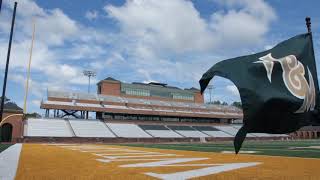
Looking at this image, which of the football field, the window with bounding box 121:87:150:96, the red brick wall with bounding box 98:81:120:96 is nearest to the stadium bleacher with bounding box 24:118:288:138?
the window with bounding box 121:87:150:96

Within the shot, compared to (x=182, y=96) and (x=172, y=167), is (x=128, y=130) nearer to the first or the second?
(x=182, y=96)

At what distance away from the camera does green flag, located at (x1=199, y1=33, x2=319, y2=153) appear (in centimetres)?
421

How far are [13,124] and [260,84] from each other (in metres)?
47.0

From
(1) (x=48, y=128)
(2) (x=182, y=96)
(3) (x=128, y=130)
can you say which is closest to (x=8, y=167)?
(1) (x=48, y=128)

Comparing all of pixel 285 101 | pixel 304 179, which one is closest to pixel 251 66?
pixel 285 101

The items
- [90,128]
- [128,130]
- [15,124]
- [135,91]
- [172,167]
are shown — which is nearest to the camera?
[172,167]

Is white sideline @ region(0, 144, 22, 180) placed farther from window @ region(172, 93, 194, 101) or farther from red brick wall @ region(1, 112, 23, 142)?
window @ region(172, 93, 194, 101)

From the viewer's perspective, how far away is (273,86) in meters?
4.48

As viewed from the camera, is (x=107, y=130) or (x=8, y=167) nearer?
(x=8, y=167)

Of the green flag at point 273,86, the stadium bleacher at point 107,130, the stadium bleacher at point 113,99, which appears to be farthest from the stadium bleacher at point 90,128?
the green flag at point 273,86

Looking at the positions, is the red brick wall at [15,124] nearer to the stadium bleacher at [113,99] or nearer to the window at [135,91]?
the stadium bleacher at [113,99]

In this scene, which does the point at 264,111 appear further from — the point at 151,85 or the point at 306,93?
the point at 151,85

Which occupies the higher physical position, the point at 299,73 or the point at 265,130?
the point at 299,73

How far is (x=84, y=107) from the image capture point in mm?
53250
